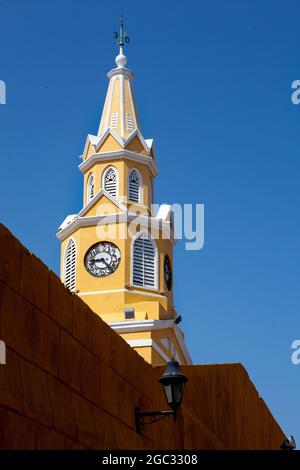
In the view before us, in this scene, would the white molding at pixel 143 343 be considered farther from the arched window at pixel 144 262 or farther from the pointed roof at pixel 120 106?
the pointed roof at pixel 120 106

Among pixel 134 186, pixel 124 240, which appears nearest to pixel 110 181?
pixel 134 186

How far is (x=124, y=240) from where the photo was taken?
37656mm

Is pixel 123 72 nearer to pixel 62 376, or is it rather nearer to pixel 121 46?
pixel 121 46

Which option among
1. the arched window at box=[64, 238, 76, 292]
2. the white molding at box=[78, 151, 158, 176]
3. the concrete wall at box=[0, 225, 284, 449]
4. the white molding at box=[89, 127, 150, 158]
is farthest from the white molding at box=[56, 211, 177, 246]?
the concrete wall at box=[0, 225, 284, 449]

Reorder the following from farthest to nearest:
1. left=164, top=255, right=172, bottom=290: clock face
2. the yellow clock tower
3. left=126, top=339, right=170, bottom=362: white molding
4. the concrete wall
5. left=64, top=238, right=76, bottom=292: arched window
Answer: left=164, top=255, right=172, bottom=290: clock face < left=64, top=238, right=76, bottom=292: arched window < the yellow clock tower < left=126, top=339, right=170, bottom=362: white molding < the concrete wall

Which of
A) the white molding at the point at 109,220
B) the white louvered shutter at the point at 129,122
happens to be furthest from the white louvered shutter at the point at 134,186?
the white louvered shutter at the point at 129,122

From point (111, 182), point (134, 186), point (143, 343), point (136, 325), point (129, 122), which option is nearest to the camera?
point (143, 343)

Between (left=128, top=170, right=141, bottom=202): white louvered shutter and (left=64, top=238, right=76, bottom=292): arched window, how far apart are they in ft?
10.9

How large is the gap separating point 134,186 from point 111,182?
A: 1.01 metres

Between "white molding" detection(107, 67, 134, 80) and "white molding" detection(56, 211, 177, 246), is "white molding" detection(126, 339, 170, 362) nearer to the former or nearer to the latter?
"white molding" detection(56, 211, 177, 246)

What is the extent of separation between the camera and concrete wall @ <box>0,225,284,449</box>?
9.17 meters

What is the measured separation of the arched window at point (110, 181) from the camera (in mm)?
40159
